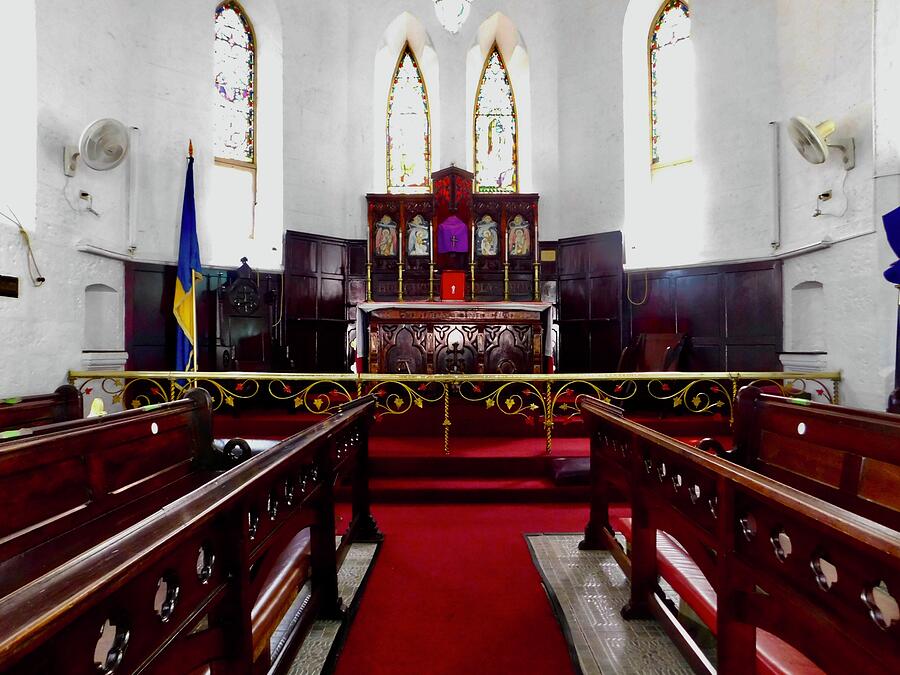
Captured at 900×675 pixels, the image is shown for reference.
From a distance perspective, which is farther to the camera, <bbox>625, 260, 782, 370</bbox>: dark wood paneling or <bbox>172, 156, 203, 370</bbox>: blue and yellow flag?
<bbox>625, 260, 782, 370</bbox>: dark wood paneling

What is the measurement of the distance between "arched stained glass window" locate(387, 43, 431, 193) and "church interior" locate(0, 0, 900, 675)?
0.07 m

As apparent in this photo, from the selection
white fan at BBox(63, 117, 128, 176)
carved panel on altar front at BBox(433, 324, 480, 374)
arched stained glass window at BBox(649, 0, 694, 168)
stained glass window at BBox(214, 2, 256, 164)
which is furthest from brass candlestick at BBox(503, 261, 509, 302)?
white fan at BBox(63, 117, 128, 176)

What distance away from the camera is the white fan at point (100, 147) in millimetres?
5527

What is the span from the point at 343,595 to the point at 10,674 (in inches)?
78.5

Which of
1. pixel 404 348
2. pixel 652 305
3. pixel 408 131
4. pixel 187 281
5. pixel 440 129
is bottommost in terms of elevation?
pixel 404 348

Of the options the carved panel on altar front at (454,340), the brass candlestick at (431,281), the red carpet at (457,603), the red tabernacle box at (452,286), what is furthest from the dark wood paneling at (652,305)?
the red carpet at (457,603)

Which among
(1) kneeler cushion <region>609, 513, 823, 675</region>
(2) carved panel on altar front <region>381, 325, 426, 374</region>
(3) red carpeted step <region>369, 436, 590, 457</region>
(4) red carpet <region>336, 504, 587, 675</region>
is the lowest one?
(4) red carpet <region>336, 504, 587, 675</region>

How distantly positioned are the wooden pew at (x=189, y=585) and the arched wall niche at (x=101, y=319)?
567 cm

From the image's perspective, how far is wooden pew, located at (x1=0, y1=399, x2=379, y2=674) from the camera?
27.9 inches

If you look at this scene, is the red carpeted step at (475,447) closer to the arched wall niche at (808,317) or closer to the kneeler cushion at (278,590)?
the kneeler cushion at (278,590)

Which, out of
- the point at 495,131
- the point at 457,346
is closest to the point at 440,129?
the point at 495,131

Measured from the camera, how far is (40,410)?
9.56 ft

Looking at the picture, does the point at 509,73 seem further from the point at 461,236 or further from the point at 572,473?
the point at 572,473

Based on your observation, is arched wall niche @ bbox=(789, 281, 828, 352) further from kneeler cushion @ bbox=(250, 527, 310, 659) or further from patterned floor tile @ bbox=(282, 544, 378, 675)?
kneeler cushion @ bbox=(250, 527, 310, 659)
